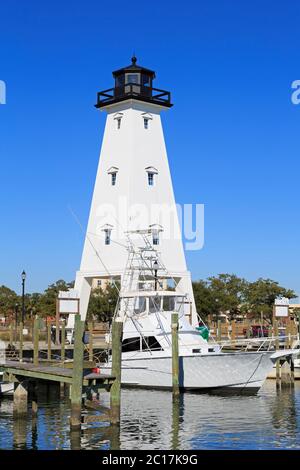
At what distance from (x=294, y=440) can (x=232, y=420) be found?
4334 mm

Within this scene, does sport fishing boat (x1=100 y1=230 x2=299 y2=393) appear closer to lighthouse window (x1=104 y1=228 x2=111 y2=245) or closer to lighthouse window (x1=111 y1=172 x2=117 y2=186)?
lighthouse window (x1=104 y1=228 x2=111 y2=245)

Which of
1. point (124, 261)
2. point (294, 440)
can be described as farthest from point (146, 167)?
point (294, 440)

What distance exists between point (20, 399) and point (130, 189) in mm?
25175

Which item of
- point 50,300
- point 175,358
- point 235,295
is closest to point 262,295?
point 235,295

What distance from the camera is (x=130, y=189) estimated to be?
52312 millimetres

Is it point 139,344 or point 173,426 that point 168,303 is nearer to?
point 139,344

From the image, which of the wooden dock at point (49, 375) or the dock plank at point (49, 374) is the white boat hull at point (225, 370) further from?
the dock plank at point (49, 374)

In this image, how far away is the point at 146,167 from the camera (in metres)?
53.8

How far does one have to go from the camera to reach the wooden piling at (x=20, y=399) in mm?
28922

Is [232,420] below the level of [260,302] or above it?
below

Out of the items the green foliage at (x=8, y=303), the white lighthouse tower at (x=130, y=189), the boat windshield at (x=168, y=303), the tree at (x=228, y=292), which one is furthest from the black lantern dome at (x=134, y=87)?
the green foliage at (x=8, y=303)
